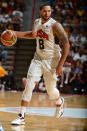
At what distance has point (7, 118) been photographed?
22.3 ft

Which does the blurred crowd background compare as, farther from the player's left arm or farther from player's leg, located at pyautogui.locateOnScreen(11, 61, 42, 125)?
the player's left arm

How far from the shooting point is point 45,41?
21.1 ft

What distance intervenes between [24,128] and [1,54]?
340 inches

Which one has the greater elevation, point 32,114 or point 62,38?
point 62,38

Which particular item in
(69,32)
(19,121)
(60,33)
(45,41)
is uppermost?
(60,33)

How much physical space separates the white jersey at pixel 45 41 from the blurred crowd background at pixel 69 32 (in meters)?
6.06

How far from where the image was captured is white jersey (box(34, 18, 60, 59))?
639cm

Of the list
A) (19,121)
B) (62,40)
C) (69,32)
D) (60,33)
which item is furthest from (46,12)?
(69,32)

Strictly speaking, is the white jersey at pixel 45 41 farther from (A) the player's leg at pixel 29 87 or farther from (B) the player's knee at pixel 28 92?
(B) the player's knee at pixel 28 92

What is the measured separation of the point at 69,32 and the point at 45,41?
31.3 ft

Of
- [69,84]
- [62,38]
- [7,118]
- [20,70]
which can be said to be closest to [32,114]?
[7,118]

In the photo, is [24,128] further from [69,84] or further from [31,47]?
[31,47]

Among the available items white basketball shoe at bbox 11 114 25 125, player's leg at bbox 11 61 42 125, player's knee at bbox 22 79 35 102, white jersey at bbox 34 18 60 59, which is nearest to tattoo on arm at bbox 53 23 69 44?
white jersey at bbox 34 18 60 59

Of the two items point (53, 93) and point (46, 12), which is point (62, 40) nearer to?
point (46, 12)
